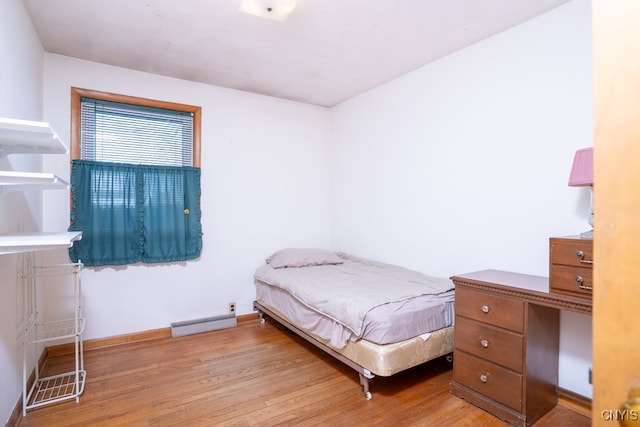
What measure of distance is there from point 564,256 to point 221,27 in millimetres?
2608

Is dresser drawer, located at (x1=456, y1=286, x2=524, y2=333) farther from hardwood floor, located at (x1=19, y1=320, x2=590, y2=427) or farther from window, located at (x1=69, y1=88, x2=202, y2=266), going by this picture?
window, located at (x1=69, y1=88, x2=202, y2=266)

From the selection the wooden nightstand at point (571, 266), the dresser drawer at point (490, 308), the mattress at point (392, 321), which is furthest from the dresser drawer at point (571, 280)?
the mattress at point (392, 321)

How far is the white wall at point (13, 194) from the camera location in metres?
1.68

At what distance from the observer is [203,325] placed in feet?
10.6

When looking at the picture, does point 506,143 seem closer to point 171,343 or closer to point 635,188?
point 635,188

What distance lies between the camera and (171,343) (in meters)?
2.99

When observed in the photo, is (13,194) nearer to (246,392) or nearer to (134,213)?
Answer: (134,213)

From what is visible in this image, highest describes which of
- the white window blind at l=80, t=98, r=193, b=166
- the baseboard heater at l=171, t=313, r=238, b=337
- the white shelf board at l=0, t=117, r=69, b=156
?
the white window blind at l=80, t=98, r=193, b=166

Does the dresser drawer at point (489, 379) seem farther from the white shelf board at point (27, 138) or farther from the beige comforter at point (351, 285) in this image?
the white shelf board at point (27, 138)

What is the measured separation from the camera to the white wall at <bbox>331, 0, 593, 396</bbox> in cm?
200

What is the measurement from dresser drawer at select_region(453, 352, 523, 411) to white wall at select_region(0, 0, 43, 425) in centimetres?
253

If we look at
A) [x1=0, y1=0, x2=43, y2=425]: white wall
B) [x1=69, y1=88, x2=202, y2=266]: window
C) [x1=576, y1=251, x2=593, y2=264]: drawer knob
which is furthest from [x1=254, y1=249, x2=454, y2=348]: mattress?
[x1=0, y1=0, x2=43, y2=425]: white wall

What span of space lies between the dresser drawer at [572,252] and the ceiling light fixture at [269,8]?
2.09 metres

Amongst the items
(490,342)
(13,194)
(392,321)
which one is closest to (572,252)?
(490,342)
